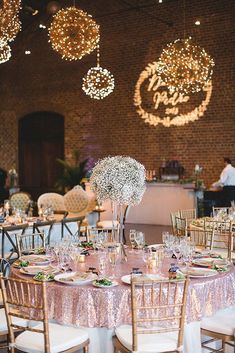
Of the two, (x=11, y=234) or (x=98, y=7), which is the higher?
(x=98, y=7)

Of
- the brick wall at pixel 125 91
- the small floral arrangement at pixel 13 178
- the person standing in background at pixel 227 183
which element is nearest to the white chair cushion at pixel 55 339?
the person standing in background at pixel 227 183

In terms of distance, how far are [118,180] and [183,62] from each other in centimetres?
492

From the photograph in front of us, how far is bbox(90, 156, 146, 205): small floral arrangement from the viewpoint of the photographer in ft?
13.9

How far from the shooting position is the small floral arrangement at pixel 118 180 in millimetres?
4227

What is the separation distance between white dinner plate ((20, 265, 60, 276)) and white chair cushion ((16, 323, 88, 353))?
0.49 metres

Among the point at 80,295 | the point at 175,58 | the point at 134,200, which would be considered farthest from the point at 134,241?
the point at 175,58

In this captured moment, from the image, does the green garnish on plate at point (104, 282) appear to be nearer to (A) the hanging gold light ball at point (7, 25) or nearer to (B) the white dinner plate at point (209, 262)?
(B) the white dinner plate at point (209, 262)

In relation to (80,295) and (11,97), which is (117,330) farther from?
(11,97)

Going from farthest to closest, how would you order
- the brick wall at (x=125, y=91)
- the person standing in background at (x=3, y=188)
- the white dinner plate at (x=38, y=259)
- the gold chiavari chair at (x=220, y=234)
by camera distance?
1. the person standing in background at (x=3, y=188)
2. the brick wall at (x=125, y=91)
3. the gold chiavari chair at (x=220, y=234)
4. the white dinner plate at (x=38, y=259)

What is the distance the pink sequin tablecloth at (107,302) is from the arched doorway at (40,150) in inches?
493

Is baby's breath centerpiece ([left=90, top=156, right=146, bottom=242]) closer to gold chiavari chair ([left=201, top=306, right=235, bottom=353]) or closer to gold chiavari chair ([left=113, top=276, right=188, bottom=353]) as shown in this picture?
gold chiavari chair ([left=113, top=276, right=188, bottom=353])

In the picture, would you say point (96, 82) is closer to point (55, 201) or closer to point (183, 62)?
point (183, 62)

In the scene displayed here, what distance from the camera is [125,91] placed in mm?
14266

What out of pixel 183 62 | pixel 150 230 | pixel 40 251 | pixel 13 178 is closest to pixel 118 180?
pixel 40 251
